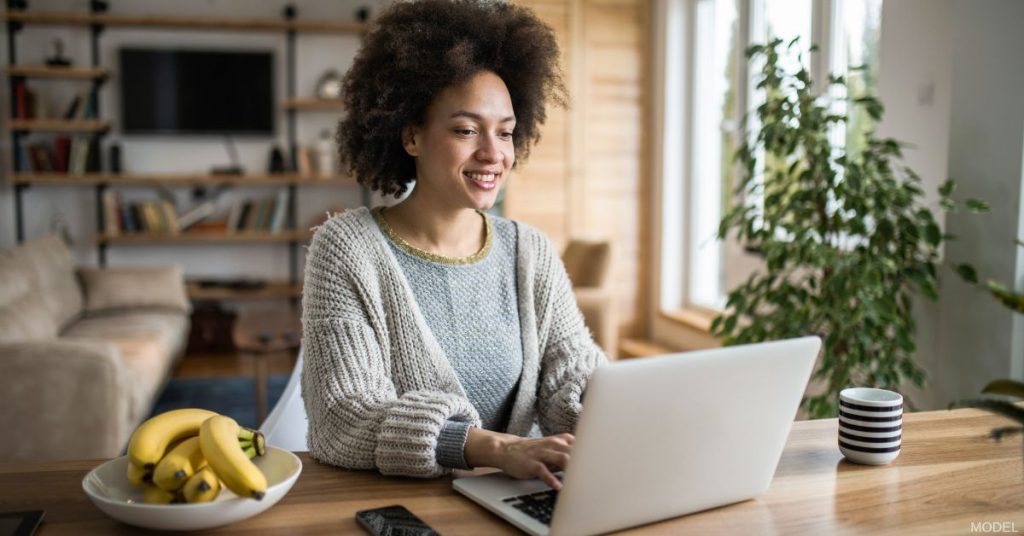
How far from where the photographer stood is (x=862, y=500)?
110cm

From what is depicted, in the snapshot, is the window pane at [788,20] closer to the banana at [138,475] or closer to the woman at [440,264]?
the woman at [440,264]

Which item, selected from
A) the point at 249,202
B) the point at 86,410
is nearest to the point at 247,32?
the point at 249,202

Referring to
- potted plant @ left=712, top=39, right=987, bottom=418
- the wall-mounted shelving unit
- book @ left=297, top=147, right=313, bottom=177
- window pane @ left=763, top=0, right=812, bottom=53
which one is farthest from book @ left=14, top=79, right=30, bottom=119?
potted plant @ left=712, top=39, right=987, bottom=418

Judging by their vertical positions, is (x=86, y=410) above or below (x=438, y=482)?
below

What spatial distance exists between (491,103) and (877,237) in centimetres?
163

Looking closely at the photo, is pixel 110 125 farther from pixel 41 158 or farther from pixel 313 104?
pixel 313 104

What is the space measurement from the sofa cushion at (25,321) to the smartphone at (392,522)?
2.51 metres

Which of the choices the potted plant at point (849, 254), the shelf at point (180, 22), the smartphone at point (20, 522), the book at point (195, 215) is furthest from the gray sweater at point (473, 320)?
the book at point (195, 215)

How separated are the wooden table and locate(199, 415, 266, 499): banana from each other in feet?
0.18

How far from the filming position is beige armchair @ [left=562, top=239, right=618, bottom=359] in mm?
4340

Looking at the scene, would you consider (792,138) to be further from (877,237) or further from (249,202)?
(249,202)

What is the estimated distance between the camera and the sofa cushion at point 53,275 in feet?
13.9

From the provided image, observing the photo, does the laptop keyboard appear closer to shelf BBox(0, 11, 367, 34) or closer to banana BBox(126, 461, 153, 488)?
banana BBox(126, 461, 153, 488)

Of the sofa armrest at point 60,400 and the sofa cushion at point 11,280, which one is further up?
the sofa cushion at point 11,280
